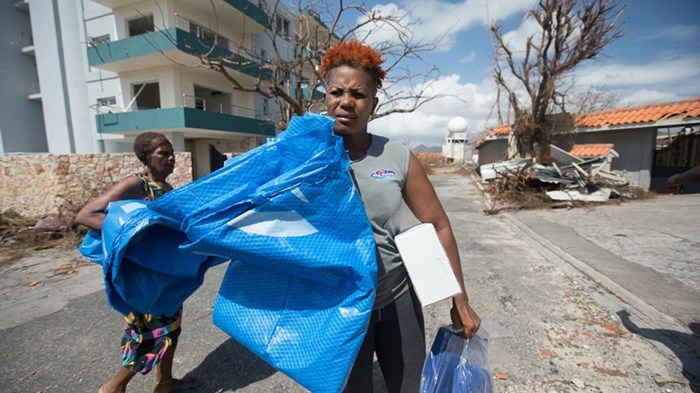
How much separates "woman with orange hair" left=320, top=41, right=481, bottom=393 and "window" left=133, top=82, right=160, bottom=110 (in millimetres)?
17455

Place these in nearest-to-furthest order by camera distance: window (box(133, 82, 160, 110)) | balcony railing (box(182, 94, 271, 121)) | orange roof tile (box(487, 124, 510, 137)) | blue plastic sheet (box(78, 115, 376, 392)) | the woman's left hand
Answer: blue plastic sheet (box(78, 115, 376, 392)), the woman's left hand, window (box(133, 82, 160, 110)), orange roof tile (box(487, 124, 510, 137)), balcony railing (box(182, 94, 271, 121))

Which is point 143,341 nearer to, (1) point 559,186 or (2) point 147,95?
(1) point 559,186

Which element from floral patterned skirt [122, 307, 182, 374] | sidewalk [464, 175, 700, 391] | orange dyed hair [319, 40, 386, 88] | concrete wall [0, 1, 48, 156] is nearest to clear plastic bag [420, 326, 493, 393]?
orange dyed hair [319, 40, 386, 88]

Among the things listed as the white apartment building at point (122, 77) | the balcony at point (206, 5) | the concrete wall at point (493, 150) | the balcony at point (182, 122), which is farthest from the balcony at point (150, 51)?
the concrete wall at point (493, 150)

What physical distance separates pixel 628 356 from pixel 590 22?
44.8 ft

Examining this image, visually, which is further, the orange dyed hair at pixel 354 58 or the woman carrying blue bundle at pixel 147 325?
the woman carrying blue bundle at pixel 147 325

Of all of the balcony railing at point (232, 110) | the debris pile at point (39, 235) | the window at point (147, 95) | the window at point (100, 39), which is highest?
the window at point (100, 39)

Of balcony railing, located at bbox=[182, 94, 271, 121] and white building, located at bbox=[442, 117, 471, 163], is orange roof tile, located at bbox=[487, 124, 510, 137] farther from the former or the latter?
white building, located at bbox=[442, 117, 471, 163]

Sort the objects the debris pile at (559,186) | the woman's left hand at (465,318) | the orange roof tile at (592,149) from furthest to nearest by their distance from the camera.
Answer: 1. the orange roof tile at (592,149)
2. the debris pile at (559,186)
3. the woman's left hand at (465,318)

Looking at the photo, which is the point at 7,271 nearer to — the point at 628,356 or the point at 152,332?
the point at 152,332

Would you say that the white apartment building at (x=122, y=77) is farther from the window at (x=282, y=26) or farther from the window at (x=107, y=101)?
the window at (x=282, y=26)

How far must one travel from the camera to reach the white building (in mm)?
36812

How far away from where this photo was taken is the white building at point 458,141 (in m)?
36.8

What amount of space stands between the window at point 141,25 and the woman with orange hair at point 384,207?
58.6 feet
